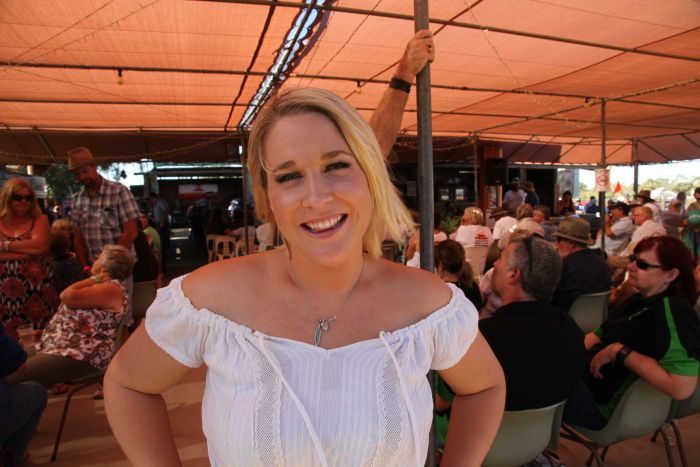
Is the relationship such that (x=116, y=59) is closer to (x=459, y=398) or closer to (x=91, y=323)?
(x=91, y=323)

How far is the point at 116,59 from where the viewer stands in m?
4.25

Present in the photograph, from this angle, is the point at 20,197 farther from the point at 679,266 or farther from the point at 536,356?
the point at 679,266

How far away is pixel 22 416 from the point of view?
2336mm

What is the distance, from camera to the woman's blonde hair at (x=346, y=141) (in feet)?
3.34

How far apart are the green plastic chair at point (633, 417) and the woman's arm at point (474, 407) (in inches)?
50.7

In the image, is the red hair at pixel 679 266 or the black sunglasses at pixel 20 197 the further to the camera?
the black sunglasses at pixel 20 197

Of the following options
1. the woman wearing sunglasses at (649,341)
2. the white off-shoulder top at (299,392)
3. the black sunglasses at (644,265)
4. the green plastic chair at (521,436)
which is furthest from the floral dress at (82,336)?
the black sunglasses at (644,265)

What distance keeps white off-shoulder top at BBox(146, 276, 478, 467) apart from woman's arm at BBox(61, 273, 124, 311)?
243 cm

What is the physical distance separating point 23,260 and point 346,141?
356 centimetres

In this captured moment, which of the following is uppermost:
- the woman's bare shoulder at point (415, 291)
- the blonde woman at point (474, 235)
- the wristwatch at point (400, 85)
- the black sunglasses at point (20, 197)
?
the wristwatch at point (400, 85)

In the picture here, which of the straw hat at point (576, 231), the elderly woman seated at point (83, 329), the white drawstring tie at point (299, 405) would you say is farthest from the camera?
→ the straw hat at point (576, 231)

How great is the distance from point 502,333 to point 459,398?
0.74m

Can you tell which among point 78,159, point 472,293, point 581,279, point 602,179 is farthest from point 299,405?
point 602,179

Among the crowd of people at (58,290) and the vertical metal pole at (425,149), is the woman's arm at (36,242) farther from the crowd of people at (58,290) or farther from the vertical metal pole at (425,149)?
the vertical metal pole at (425,149)
